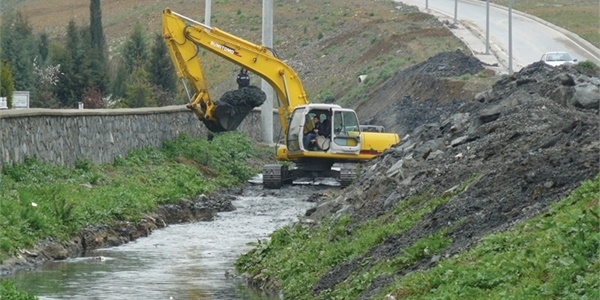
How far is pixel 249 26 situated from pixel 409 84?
4065 cm

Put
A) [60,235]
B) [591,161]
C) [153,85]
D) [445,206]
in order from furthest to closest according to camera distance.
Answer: [153,85] → [60,235] → [445,206] → [591,161]

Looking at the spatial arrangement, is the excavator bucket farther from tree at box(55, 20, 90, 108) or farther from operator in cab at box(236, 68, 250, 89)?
tree at box(55, 20, 90, 108)

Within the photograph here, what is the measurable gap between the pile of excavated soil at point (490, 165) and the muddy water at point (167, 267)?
6.59ft

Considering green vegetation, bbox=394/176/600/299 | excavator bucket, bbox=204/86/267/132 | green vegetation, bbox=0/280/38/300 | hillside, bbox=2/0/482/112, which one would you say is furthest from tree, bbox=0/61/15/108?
green vegetation, bbox=394/176/600/299

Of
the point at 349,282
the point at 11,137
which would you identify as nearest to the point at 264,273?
the point at 349,282

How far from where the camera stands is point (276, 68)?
128 ft

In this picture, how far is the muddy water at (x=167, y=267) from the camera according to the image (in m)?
19.5

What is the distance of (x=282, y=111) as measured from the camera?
39562mm

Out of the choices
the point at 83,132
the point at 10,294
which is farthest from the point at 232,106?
the point at 10,294

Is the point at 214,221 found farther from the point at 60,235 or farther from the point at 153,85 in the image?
the point at 153,85

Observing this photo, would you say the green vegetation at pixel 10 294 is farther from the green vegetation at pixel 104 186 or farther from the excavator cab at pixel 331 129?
the excavator cab at pixel 331 129

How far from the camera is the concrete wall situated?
27.9 metres

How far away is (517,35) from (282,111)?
4330 cm

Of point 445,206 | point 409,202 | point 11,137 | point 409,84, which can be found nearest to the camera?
point 445,206
